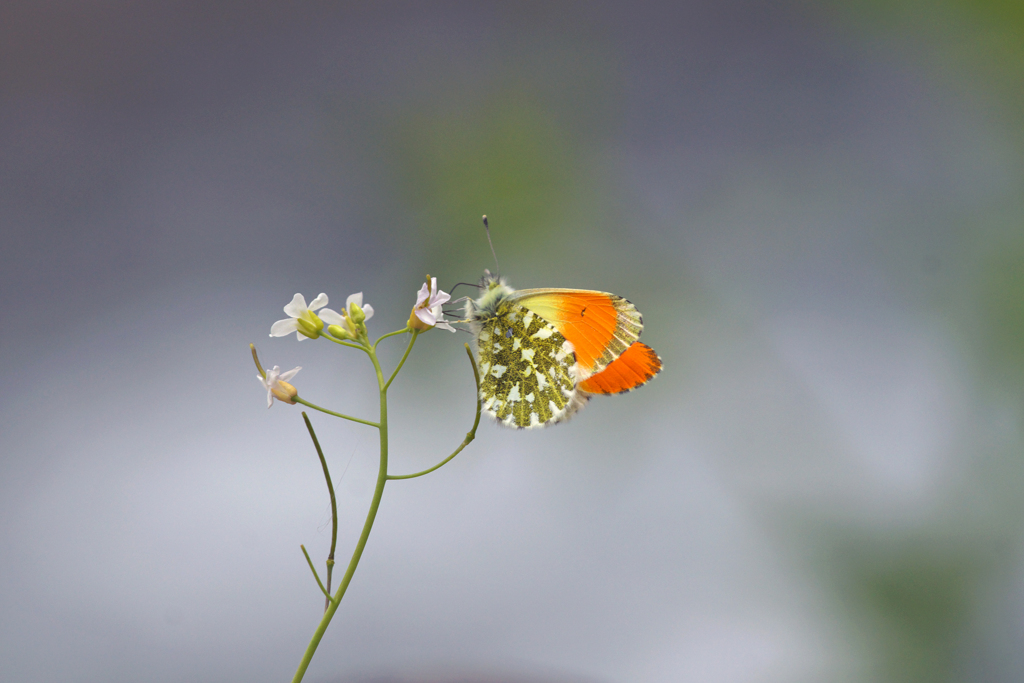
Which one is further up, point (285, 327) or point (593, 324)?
point (593, 324)

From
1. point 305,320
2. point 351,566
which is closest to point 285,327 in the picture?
point 305,320

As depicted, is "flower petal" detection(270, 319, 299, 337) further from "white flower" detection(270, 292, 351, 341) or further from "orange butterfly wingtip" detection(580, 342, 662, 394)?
"orange butterfly wingtip" detection(580, 342, 662, 394)

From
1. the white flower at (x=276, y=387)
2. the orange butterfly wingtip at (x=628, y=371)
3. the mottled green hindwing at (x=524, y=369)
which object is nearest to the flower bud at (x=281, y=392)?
the white flower at (x=276, y=387)

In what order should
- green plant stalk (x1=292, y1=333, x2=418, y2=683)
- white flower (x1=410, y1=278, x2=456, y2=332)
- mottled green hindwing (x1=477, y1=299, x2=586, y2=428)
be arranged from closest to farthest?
green plant stalk (x1=292, y1=333, x2=418, y2=683) → white flower (x1=410, y1=278, x2=456, y2=332) → mottled green hindwing (x1=477, y1=299, x2=586, y2=428)

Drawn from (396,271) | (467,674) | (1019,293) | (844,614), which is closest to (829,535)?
(844,614)

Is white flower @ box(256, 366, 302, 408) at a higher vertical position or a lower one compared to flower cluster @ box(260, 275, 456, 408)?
lower

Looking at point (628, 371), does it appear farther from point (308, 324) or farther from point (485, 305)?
point (308, 324)

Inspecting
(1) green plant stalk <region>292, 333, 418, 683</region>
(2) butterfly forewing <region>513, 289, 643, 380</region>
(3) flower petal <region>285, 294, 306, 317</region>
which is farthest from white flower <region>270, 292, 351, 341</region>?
(2) butterfly forewing <region>513, 289, 643, 380</region>

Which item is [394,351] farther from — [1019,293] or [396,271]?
[1019,293]
